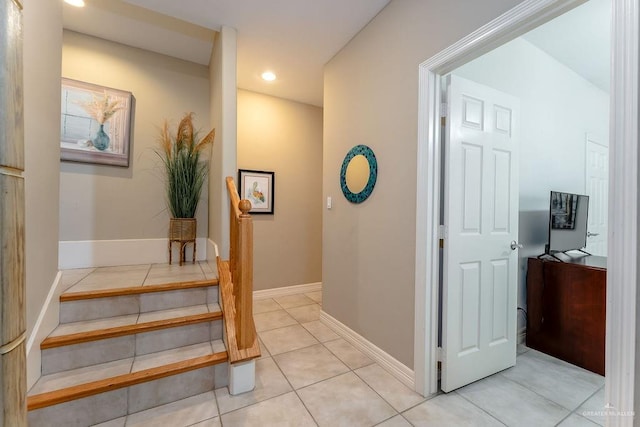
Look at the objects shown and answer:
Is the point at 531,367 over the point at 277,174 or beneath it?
beneath

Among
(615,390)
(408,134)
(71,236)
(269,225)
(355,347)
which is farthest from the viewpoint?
(269,225)

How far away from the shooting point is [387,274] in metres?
1.96

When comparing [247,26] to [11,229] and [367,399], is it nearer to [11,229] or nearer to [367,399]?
[11,229]

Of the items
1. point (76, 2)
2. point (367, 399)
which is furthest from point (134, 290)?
point (76, 2)

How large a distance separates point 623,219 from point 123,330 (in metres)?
2.45

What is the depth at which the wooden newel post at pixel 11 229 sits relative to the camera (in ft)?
1.40

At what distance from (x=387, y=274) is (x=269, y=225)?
1.92m

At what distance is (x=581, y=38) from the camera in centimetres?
229

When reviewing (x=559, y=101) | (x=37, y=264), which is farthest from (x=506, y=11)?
(x=37, y=264)

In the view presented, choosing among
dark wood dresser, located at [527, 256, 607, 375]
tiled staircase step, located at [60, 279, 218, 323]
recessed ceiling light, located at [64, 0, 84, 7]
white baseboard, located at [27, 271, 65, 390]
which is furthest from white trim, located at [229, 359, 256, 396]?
recessed ceiling light, located at [64, 0, 84, 7]

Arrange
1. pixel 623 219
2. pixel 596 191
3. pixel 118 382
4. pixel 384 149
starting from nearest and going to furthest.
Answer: pixel 623 219, pixel 118 382, pixel 384 149, pixel 596 191

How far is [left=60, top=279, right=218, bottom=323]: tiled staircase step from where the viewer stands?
5.52 feet

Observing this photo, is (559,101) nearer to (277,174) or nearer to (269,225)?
(277,174)

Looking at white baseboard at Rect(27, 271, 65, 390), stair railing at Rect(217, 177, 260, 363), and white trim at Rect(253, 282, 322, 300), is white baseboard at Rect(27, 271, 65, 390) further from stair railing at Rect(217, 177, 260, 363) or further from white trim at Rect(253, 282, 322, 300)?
white trim at Rect(253, 282, 322, 300)
